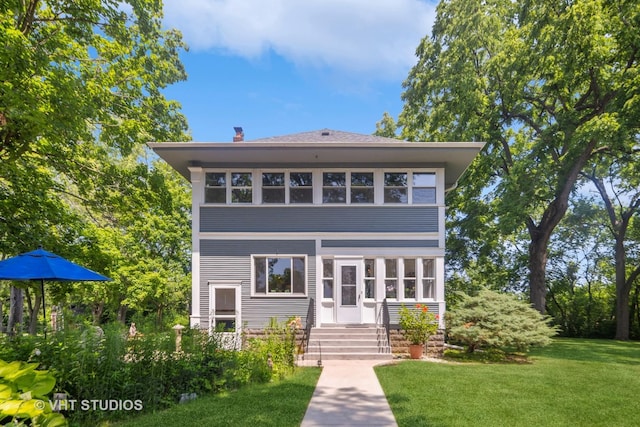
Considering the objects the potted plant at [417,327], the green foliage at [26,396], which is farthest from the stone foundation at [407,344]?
the green foliage at [26,396]

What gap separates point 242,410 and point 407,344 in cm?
745

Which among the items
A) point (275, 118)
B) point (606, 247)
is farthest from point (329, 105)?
point (606, 247)

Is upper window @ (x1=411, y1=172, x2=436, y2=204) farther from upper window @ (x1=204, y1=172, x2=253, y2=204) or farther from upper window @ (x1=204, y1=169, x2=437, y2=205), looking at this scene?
upper window @ (x1=204, y1=172, x2=253, y2=204)

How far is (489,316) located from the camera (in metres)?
11.4

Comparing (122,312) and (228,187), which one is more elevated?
(228,187)

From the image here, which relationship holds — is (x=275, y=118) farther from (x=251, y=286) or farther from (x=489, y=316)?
(x=489, y=316)

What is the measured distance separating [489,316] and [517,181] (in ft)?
23.7

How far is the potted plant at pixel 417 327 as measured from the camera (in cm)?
1154

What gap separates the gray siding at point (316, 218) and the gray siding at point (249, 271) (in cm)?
48

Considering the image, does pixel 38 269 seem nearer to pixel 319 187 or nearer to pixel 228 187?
pixel 228 187

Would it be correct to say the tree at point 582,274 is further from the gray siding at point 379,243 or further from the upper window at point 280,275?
the upper window at point 280,275

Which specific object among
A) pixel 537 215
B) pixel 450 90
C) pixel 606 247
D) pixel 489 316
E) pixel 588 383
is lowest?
pixel 588 383

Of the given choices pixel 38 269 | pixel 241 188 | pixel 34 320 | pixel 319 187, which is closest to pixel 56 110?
pixel 38 269

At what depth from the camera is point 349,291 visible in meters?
13.0
